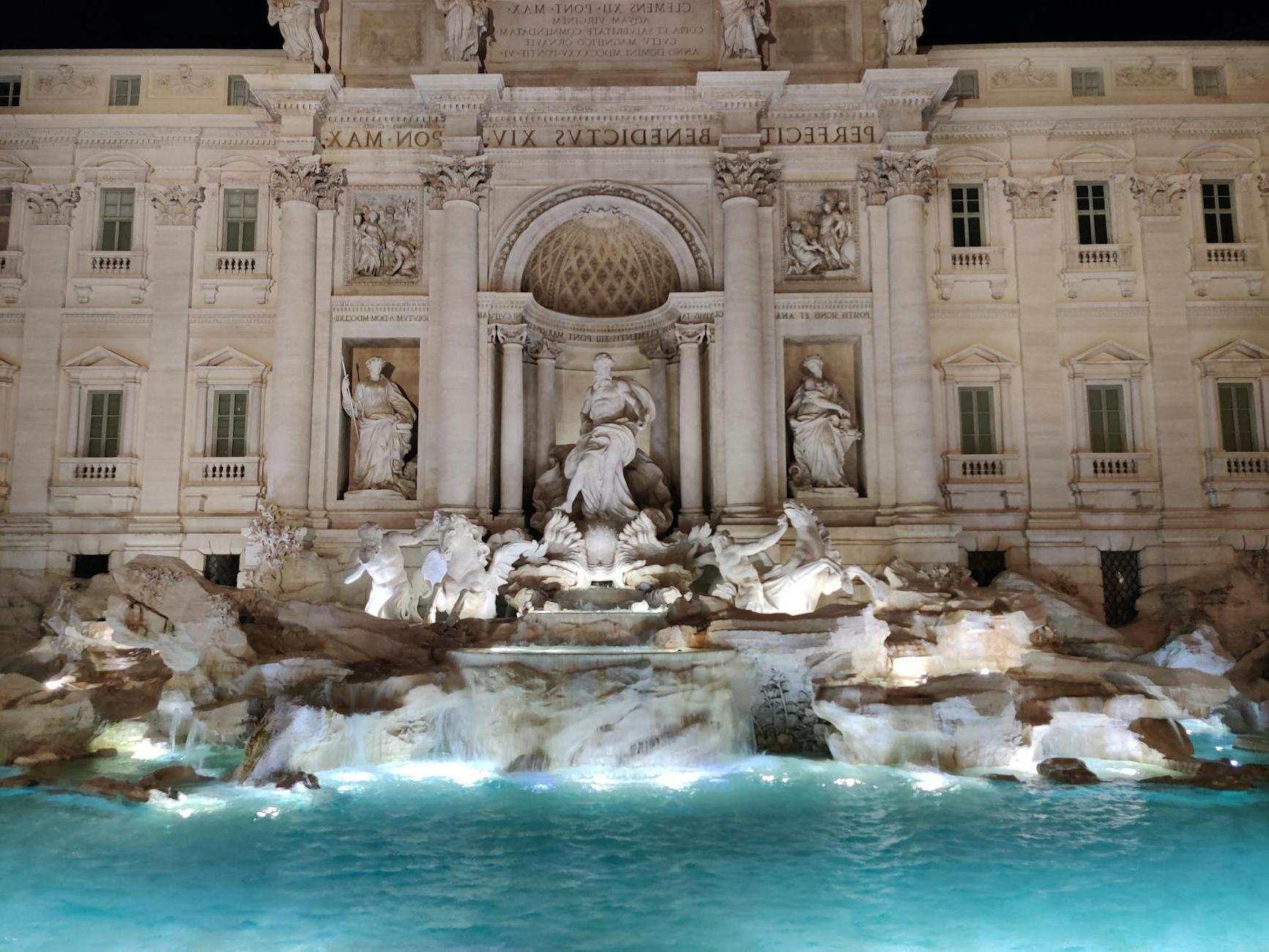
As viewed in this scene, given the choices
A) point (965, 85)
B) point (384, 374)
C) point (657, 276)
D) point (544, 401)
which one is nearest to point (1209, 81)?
point (965, 85)

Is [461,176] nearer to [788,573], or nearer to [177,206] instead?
[177,206]

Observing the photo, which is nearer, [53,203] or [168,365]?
[168,365]

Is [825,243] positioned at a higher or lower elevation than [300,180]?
lower

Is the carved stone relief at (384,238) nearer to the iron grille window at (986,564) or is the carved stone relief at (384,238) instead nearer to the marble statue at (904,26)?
the marble statue at (904,26)

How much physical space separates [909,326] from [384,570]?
11.1 metres

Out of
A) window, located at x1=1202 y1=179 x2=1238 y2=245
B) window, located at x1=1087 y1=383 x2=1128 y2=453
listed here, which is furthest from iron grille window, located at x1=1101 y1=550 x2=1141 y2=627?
window, located at x1=1202 y1=179 x2=1238 y2=245

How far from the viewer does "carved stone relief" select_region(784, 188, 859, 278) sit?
19.9 m

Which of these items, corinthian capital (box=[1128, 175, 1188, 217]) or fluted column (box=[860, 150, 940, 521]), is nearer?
fluted column (box=[860, 150, 940, 521])

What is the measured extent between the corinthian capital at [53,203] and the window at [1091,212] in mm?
21624

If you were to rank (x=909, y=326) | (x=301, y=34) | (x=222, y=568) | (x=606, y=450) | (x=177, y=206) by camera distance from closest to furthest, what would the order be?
(x=606, y=450) < (x=909, y=326) < (x=301, y=34) < (x=222, y=568) < (x=177, y=206)

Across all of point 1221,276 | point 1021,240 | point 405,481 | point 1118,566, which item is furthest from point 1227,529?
point 405,481

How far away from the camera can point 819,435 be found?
1947 cm

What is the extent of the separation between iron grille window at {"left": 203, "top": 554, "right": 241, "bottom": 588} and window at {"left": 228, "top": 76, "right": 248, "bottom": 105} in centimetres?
981

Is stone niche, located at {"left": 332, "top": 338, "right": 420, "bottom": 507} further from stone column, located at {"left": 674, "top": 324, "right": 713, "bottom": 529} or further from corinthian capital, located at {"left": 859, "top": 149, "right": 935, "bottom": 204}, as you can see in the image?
corinthian capital, located at {"left": 859, "top": 149, "right": 935, "bottom": 204}
